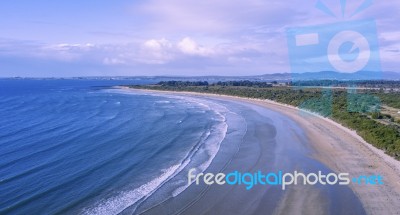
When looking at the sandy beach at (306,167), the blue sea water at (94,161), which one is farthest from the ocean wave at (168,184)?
the sandy beach at (306,167)

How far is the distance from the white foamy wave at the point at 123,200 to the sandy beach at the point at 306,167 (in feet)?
4.81

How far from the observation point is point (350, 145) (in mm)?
30156

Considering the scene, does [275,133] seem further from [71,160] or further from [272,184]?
[71,160]

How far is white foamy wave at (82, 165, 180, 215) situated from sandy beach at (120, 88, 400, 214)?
1.47m

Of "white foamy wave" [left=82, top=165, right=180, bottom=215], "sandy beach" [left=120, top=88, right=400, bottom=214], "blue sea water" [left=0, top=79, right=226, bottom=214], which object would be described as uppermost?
"blue sea water" [left=0, top=79, right=226, bottom=214]

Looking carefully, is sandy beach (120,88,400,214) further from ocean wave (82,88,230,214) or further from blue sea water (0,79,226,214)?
blue sea water (0,79,226,214)

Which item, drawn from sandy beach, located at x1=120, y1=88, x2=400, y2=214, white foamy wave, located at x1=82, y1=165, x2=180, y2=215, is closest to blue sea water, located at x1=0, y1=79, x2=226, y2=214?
white foamy wave, located at x1=82, y1=165, x2=180, y2=215

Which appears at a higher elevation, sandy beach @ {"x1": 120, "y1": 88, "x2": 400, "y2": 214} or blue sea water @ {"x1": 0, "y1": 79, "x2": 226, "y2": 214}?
blue sea water @ {"x1": 0, "y1": 79, "x2": 226, "y2": 214}

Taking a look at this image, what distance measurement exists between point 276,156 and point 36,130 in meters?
24.8

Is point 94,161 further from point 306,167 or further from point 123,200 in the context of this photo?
point 306,167

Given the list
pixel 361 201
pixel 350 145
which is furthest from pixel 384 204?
pixel 350 145

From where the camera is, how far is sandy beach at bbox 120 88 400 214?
17203 mm

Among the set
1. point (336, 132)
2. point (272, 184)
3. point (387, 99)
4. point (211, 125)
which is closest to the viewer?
point (272, 184)

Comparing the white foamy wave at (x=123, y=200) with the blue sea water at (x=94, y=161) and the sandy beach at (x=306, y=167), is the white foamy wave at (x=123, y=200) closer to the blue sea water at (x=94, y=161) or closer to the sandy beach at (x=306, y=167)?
the blue sea water at (x=94, y=161)
